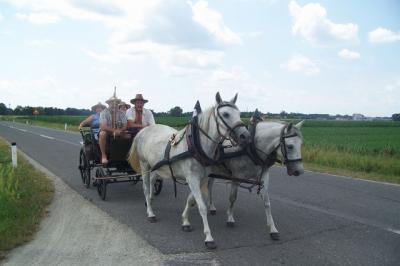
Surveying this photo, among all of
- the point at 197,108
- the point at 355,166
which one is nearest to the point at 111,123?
the point at 197,108

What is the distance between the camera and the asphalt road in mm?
5407

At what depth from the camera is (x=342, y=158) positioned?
15.5 meters

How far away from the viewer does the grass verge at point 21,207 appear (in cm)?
601

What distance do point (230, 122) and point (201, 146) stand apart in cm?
65

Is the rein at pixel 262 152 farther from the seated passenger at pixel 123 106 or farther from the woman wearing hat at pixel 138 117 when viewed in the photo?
the seated passenger at pixel 123 106

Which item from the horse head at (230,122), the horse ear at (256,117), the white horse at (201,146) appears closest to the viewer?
the horse head at (230,122)

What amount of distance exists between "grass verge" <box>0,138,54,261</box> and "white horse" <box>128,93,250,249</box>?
77.9 inches

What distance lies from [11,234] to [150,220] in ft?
7.12

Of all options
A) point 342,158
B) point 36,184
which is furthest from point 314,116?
point 36,184

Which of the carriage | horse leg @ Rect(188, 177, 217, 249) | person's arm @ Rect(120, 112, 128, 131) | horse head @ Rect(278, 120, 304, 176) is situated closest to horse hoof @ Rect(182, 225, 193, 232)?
horse leg @ Rect(188, 177, 217, 249)

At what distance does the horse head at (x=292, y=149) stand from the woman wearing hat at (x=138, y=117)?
12.9 feet

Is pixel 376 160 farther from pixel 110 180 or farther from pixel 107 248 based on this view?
pixel 107 248

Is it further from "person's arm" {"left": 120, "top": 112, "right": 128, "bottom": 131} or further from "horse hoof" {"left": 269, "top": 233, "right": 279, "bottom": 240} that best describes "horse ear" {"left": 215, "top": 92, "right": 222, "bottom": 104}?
"person's arm" {"left": 120, "top": 112, "right": 128, "bottom": 131}

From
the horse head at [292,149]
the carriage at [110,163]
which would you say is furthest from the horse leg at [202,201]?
the carriage at [110,163]
